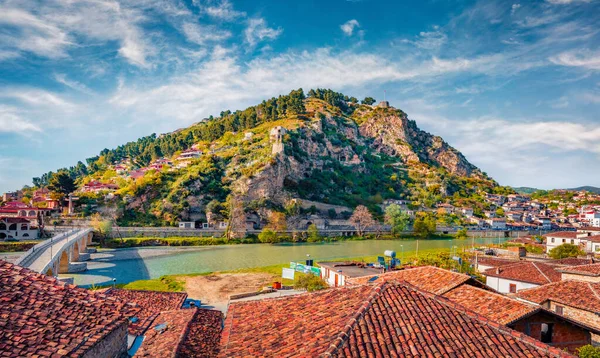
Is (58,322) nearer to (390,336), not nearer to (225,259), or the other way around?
(390,336)

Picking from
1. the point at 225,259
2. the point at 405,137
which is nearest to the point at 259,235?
the point at 225,259

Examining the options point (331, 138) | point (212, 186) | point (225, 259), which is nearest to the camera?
point (225, 259)

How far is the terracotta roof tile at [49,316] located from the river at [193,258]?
33.7 m

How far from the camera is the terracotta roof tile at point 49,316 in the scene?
5422mm

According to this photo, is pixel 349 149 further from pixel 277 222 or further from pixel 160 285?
pixel 160 285

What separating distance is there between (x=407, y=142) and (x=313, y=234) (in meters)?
93.2

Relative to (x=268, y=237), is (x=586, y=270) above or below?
above

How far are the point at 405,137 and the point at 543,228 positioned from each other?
2396 inches

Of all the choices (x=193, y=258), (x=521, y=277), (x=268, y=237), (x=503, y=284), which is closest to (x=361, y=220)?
(x=268, y=237)

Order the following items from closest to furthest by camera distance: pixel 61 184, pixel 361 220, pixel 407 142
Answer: pixel 61 184, pixel 361 220, pixel 407 142

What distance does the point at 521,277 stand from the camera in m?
21.8

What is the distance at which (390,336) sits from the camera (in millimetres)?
5988

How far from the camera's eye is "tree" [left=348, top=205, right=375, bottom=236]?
88875 mm

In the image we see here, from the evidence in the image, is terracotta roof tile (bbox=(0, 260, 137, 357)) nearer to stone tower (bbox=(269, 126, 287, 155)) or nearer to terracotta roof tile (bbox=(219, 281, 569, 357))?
terracotta roof tile (bbox=(219, 281, 569, 357))
